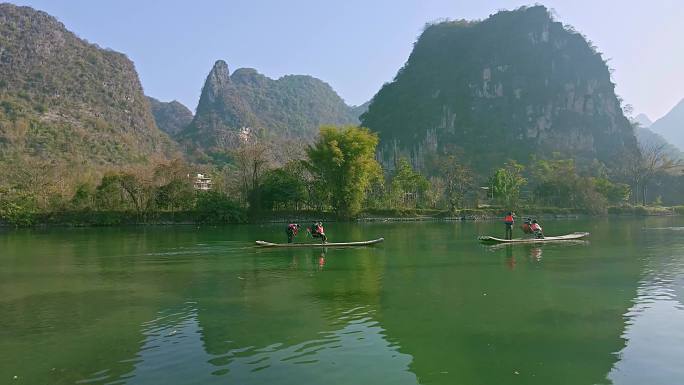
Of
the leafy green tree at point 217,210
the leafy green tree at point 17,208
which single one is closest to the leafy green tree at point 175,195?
the leafy green tree at point 217,210

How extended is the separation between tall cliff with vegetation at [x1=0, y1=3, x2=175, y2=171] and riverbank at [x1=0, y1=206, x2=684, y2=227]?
1100 centimetres

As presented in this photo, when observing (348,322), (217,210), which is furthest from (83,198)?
(348,322)

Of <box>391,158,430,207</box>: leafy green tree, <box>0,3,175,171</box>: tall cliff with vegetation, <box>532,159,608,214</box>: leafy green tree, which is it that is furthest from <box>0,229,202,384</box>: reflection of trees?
<box>532,159,608,214</box>: leafy green tree

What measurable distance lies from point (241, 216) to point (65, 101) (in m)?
72.4

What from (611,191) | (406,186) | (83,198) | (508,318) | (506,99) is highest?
(506,99)

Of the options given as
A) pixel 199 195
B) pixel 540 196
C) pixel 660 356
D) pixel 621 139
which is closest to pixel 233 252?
pixel 660 356

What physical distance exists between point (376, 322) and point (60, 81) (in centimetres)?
12369

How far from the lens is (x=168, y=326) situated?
11.0 metres

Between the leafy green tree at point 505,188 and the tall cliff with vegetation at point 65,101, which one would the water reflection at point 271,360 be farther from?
the tall cliff with vegetation at point 65,101

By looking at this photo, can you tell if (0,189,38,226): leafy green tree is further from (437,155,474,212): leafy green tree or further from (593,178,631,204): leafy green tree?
(593,178,631,204): leafy green tree

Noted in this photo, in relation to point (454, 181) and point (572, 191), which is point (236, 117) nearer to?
point (454, 181)

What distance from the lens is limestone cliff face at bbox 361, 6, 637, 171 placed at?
422 feet

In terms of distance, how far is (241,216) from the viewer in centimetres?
5650

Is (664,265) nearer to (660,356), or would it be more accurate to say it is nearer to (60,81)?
(660,356)
